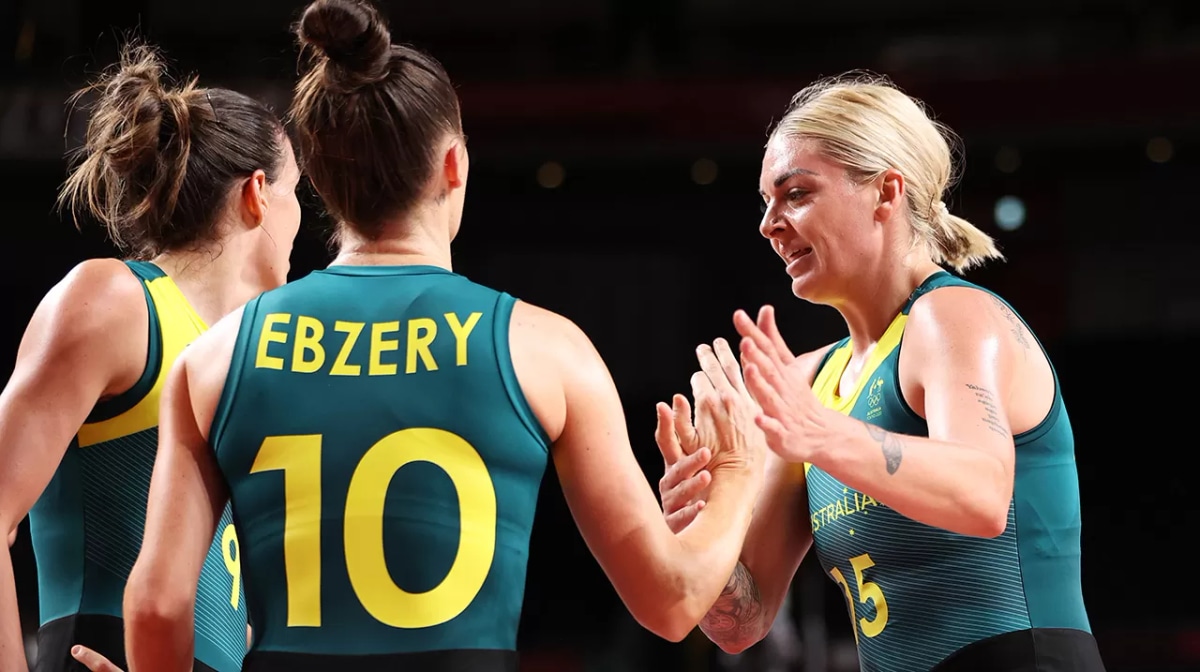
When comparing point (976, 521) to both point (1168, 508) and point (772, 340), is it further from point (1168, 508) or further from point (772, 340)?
point (1168, 508)

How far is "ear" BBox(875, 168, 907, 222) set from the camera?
2385 millimetres

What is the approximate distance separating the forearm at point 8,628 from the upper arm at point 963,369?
1.55 metres

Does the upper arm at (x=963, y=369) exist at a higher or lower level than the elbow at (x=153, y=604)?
higher

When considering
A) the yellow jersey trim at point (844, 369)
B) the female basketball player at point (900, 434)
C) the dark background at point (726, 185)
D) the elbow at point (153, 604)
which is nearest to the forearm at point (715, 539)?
the female basketball player at point (900, 434)

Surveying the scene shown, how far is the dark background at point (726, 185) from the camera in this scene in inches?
357

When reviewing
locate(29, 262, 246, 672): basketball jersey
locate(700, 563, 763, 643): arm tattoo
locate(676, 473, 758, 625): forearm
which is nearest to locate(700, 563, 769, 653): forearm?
locate(700, 563, 763, 643): arm tattoo

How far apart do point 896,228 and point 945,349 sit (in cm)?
45

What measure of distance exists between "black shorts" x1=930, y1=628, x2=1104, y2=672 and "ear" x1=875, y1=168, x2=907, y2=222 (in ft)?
2.69

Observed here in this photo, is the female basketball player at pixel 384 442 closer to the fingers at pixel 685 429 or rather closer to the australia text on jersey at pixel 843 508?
the fingers at pixel 685 429

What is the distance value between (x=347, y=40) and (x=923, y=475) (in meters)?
1.03

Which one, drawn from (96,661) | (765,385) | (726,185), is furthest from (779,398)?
(726,185)

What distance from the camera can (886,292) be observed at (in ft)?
7.84

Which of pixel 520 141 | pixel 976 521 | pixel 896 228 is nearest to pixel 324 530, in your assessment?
pixel 976 521

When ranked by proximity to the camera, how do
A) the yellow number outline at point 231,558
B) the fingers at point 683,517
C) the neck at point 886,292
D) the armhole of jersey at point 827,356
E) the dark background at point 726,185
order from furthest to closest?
the dark background at point 726,185
the armhole of jersey at point 827,356
the neck at point 886,292
the yellow number outline at point 231,558
the fingers at point 683,517
